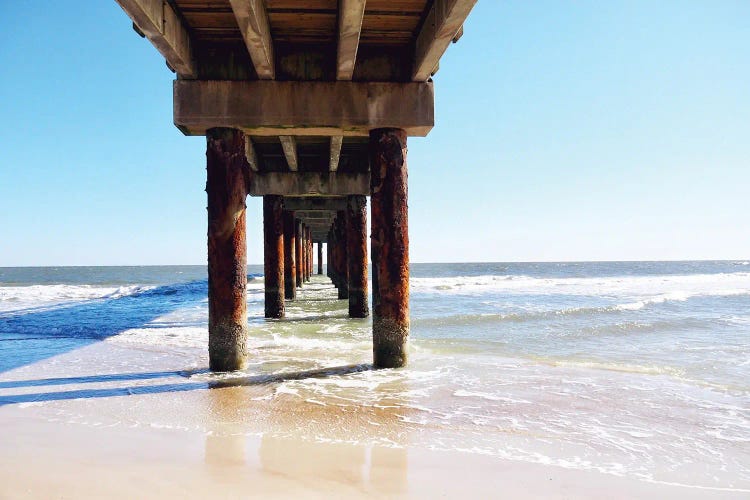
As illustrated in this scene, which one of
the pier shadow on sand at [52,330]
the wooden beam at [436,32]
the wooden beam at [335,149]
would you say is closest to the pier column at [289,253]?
the pier shadow on sand at [52,330]

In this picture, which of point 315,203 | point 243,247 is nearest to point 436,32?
point 243,247

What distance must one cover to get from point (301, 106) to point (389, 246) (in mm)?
2036

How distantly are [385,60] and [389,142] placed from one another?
3.44 ft

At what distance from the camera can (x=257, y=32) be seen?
190 inches

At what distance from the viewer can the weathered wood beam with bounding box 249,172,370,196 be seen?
1188 cm

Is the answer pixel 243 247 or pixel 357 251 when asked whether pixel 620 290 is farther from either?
pixel 243 247

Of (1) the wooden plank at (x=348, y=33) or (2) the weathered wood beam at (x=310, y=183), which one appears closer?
(1) the wooden plank at (x=348, y=33)

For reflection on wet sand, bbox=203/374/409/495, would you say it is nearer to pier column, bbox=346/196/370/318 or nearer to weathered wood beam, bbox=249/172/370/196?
weathered wood beam, bbox=249/172/370/196

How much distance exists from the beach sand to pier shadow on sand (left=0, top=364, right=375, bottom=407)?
0.05 metres

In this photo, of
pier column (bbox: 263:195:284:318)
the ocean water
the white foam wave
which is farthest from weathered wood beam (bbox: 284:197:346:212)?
the white foam wave

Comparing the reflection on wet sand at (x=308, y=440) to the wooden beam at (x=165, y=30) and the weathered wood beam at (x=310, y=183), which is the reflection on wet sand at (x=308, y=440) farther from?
the weathered wood beam at (x=310, y=183)

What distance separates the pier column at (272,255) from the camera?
12.6 m

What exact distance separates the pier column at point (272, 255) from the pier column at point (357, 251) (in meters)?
1.82

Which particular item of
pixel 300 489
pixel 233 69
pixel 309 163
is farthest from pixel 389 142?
pixel 309 163
